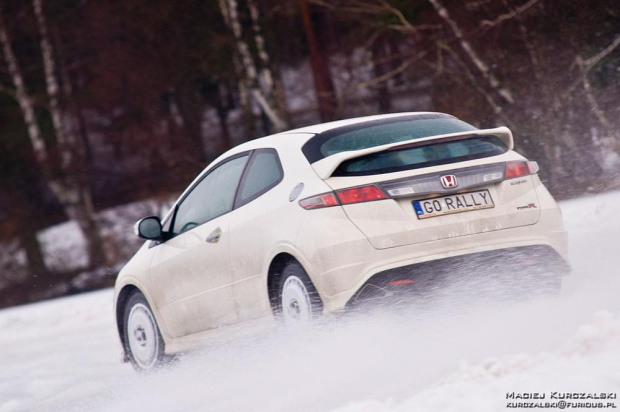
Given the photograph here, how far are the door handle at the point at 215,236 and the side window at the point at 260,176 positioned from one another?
0.25m

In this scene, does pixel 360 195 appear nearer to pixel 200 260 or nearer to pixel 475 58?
pixel 200 260

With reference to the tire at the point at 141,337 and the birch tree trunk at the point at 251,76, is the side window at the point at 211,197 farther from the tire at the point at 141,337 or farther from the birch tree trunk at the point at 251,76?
the birch tree trunk at the point at 251,76

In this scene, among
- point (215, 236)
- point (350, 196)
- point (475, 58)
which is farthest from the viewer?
point (475, 58)

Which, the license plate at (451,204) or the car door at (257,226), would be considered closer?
the license plate at (451,204)

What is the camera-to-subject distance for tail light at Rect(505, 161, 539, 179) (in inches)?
228

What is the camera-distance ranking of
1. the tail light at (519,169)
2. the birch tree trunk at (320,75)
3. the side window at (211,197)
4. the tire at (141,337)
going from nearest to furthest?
the tail light at (519,169), the side window at (211,197), the tire at (141,337), the birch tree trunk at (320,75)

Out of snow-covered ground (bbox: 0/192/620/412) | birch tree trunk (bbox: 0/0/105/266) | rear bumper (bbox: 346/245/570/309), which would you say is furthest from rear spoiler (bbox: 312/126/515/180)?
birch tree trunk (bbox: 0/0/105/266)

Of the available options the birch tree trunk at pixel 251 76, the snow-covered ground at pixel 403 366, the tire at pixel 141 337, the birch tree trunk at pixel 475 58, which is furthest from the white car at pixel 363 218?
the birch tree trunk at pixel 251 76

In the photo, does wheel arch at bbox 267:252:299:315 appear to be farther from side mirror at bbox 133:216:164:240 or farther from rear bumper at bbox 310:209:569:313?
side mirror at bbox 133:216:164:240

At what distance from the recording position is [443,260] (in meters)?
5.43

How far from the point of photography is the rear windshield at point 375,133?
19.2ft

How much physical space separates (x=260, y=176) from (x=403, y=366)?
5.85 ft

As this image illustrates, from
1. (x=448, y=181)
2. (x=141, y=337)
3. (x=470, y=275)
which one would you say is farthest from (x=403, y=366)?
(x=141, y=337)

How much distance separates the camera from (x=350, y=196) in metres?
5.48
